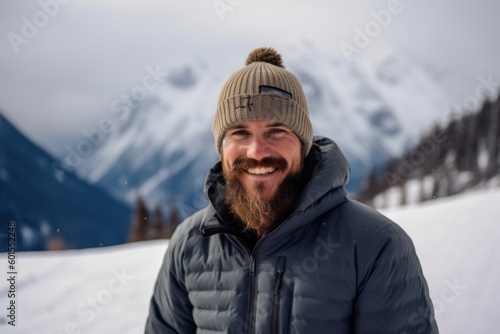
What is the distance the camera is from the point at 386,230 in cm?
218

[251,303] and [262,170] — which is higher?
[262,170]

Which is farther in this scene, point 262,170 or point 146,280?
point 146,280

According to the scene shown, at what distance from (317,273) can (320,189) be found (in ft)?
1.41

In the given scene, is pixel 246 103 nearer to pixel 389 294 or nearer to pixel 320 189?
pixel 320 189

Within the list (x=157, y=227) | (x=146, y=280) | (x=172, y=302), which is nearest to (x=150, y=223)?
(x=157, y=227)

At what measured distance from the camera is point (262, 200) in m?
2.45

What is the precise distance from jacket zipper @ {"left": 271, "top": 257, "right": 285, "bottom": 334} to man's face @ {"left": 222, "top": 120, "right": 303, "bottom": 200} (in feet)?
1.30

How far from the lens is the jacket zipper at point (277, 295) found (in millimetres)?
2160

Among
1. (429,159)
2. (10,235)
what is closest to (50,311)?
(10,235)

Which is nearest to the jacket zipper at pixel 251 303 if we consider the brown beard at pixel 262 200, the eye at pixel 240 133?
the brown beard at pixel 262 200

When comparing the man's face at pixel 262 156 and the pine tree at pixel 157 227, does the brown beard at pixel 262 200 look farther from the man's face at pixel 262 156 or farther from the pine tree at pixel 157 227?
the pine tree at pixel 157 227

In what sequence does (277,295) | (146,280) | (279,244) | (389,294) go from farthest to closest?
(146,280) < (279,244) < (277,295) < (389,294)

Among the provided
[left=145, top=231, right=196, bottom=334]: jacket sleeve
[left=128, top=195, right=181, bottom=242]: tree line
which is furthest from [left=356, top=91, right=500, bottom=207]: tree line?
[left=145, top=231, right=196, bottom=334]: jacket sleeve

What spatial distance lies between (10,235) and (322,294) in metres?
5.25
